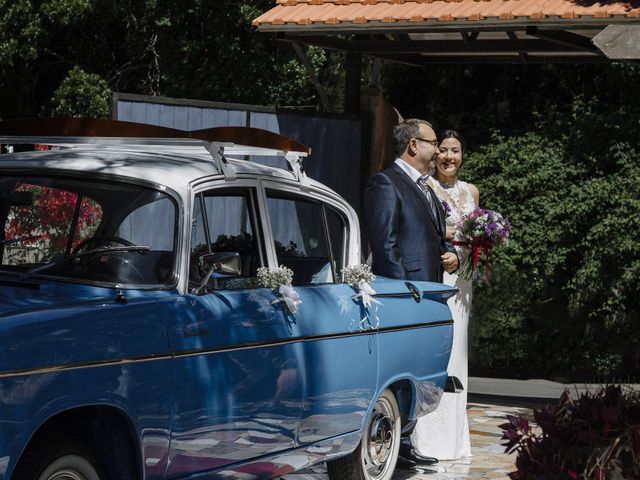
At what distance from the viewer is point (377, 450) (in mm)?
7922

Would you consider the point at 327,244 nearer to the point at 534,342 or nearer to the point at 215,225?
the point at 215,225

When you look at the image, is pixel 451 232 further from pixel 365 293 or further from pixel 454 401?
pixel 365 293

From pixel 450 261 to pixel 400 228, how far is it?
2.35 ft

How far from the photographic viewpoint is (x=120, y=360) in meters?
5.28

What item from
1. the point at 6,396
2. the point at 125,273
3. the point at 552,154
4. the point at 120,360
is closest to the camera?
the point at 6,396

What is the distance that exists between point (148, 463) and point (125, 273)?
906 mm

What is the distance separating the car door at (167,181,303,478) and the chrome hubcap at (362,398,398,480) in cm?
Result: 130

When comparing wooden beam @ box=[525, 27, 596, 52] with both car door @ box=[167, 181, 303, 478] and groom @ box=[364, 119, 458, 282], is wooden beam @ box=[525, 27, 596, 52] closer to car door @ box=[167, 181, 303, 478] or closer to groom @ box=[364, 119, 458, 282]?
groom @ box=[364, 119, 458, 282]

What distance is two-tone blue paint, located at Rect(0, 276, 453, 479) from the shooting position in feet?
16.2

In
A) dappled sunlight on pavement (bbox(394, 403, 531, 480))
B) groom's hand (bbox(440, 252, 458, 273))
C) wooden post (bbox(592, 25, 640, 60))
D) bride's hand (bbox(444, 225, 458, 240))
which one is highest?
wooden post (bbox(592, 25, 640, 60))

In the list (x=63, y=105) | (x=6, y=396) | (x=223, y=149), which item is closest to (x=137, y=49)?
(x=63, y=105)

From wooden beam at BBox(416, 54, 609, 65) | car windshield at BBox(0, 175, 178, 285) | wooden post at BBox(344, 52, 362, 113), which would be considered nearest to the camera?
car windshield at BBox(0, 175, 178, 285)

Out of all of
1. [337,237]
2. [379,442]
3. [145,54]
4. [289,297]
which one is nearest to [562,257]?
[379,442]

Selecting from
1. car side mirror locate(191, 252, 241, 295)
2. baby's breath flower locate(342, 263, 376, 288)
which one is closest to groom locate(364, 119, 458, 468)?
baby's breath flower locate(342, 263, 376, 288)
